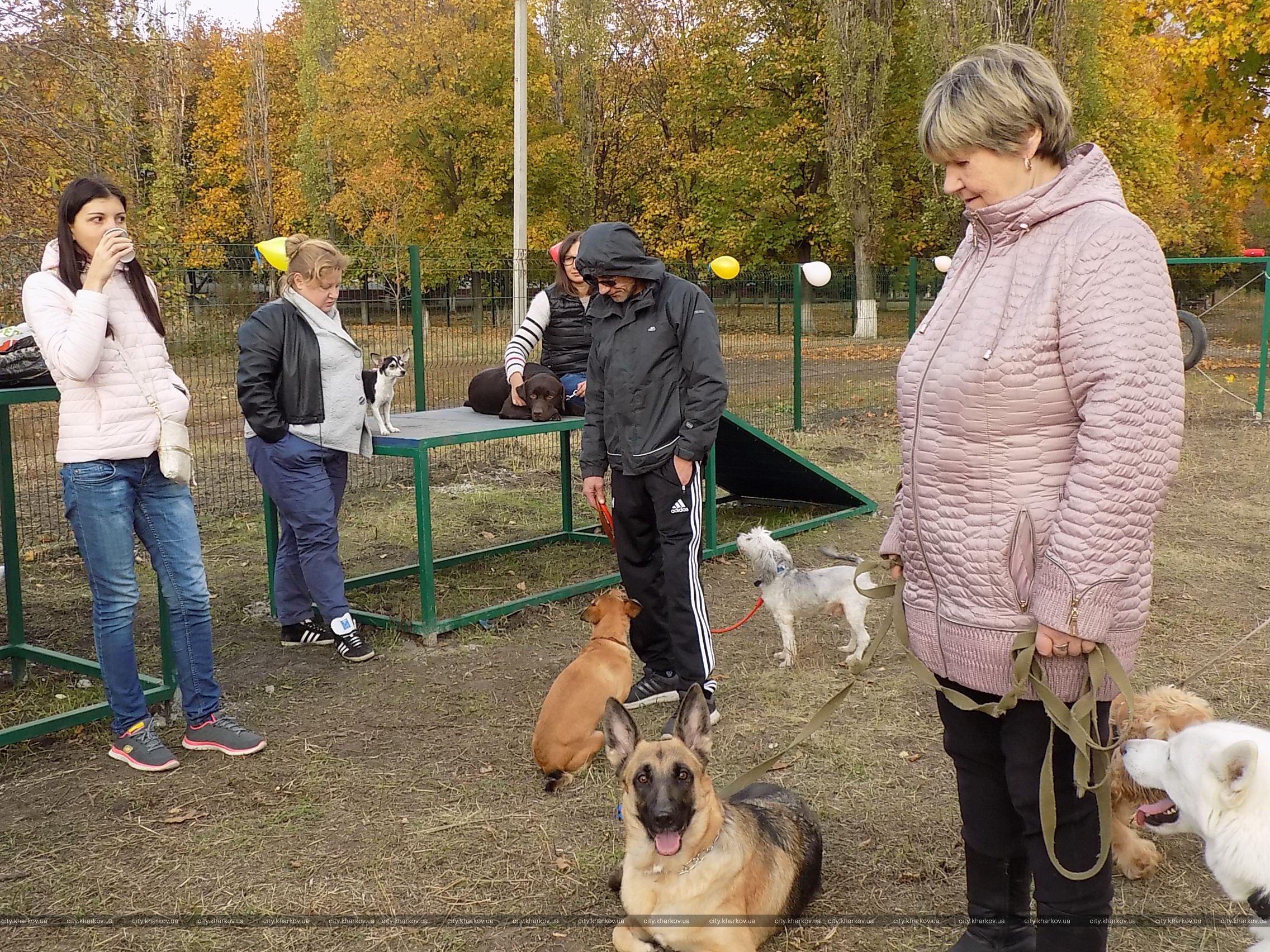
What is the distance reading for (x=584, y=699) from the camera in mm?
4105

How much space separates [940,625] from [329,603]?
391cm

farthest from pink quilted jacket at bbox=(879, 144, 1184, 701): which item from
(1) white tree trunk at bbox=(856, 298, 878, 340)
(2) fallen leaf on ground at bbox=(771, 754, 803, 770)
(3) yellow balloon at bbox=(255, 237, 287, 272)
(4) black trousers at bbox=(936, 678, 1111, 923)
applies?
(1) white tree trunk at bbox=(856, 298, 878, 340)

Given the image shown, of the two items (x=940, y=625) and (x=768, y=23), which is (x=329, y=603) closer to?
(x=940, y=625)

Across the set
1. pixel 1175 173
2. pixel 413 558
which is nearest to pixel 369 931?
pixel 413 558

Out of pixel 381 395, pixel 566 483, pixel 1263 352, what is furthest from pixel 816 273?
pixel 381 395

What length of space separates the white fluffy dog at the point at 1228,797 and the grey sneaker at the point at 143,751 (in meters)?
3.56

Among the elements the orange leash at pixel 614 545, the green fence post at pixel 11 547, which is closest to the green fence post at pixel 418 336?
the orange leash at pixel 614 545

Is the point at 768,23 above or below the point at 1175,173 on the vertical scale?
above

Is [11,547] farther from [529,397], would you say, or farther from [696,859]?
[696,859]

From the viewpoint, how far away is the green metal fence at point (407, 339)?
849 cm

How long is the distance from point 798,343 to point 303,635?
8.15 m

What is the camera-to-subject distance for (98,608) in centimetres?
394

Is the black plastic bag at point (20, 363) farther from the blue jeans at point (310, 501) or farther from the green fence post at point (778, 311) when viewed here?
the green fence post at point (778, 311)

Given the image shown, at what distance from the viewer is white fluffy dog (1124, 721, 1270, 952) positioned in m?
2.21
